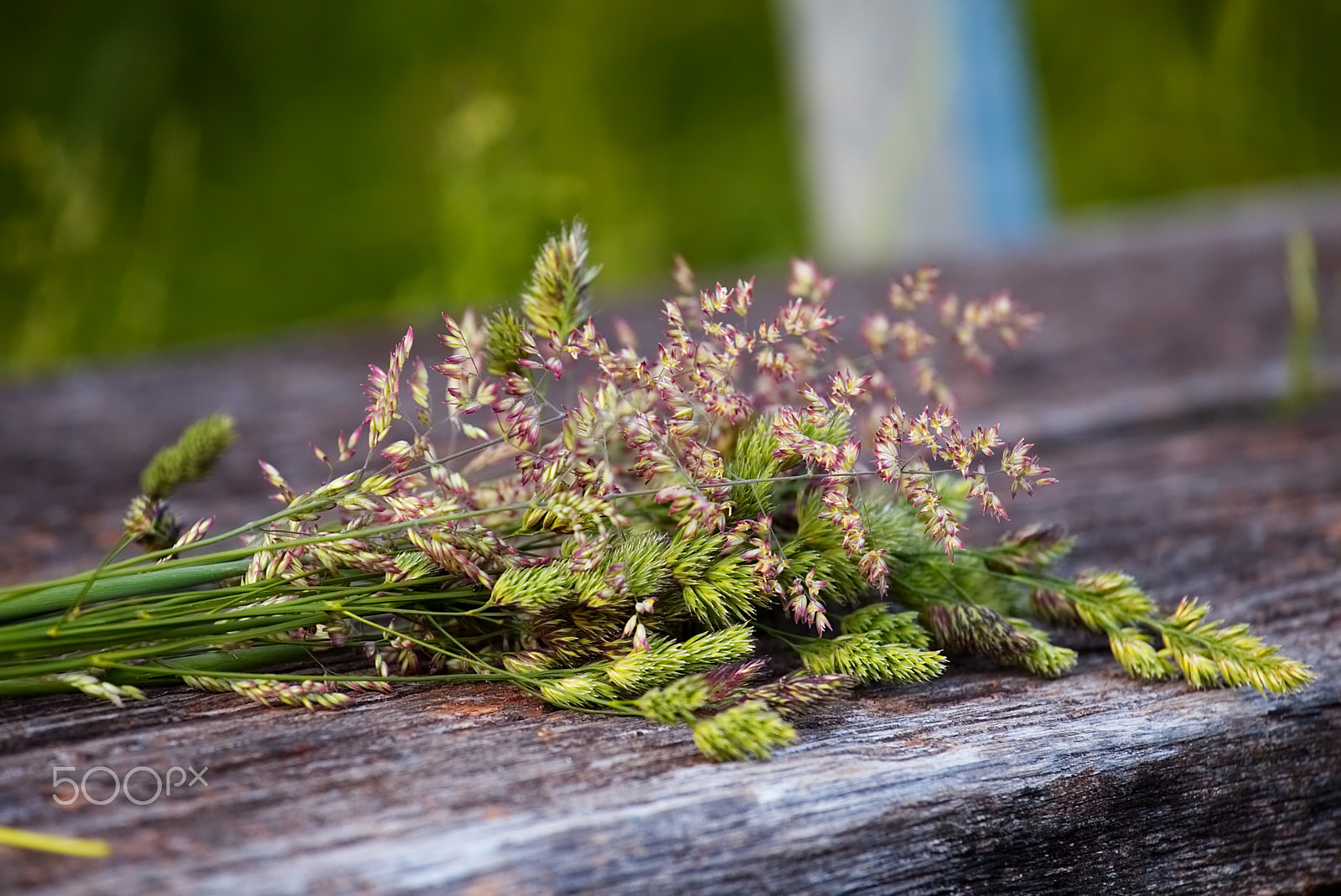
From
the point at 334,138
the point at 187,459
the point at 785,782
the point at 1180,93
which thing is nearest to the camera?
the point at 785,782

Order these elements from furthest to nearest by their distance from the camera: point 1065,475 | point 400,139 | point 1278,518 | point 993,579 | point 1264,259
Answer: point 400,139 < point 1264,259 < point 1065,475 < point 1278,518 < point 993,579

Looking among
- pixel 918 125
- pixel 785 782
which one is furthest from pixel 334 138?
pixel 785 782

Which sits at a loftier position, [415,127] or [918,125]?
[415,127]

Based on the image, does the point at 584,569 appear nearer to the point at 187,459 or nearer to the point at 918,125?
the point at 187,459

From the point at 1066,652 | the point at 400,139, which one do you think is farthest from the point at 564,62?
the point at 1066,652

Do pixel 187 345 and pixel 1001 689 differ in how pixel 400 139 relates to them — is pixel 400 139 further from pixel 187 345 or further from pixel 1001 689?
pixel 1001 689
